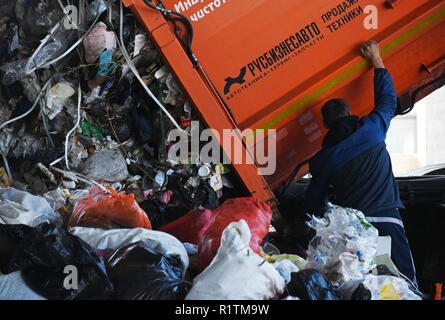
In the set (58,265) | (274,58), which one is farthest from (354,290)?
(274,58)

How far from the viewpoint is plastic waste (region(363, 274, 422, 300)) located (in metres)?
1.39

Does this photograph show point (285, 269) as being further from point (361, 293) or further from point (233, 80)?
point (233, 80)

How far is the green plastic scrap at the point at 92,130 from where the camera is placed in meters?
2.37

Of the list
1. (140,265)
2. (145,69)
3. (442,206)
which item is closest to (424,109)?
(442,206)

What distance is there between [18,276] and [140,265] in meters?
0.37

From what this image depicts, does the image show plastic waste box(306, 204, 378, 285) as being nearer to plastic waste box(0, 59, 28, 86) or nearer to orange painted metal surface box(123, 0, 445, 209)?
orange painted metal surface box(123, 0, 445, 209)

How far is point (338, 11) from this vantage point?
245 cm

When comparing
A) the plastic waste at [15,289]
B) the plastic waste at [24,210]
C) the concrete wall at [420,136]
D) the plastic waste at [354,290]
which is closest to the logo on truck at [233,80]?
the plastic waste at [24,210]

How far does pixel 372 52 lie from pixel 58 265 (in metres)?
2.12

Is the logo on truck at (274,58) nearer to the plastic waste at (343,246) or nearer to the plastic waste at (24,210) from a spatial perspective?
the plastic waste at (343,246)

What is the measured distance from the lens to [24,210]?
1714 mm

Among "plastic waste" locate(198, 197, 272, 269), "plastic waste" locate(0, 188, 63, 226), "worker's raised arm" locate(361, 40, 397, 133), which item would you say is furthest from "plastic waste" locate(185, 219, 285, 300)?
"worker's raised arm" locate(361, 40, 397, 133)

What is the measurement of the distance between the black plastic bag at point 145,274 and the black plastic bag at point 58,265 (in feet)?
0.20

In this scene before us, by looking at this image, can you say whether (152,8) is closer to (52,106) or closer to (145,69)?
(145,69)
